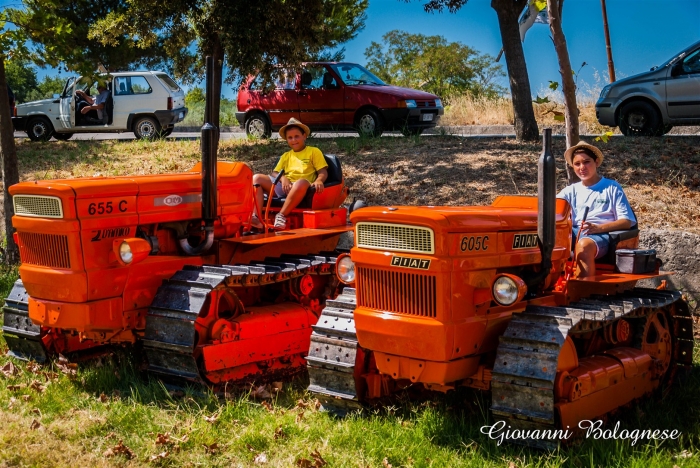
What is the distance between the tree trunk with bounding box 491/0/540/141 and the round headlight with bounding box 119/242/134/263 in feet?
26.5

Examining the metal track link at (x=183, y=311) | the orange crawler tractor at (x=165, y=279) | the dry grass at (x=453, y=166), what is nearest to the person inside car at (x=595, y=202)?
the orange crawler tractor at (x=165, y=279)

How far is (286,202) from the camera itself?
7855mm

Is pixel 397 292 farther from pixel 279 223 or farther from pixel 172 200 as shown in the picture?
pixel 279 223

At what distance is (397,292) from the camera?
511cm

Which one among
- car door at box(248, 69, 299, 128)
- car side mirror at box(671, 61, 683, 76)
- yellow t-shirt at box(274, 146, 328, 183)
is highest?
car side mirror at box(671, 61, 683, 76)

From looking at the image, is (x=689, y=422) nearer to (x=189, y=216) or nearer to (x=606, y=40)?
(x=189, y=216)

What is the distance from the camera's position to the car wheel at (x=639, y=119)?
14.4m

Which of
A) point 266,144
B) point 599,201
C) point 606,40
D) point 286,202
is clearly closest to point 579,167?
point 599,201

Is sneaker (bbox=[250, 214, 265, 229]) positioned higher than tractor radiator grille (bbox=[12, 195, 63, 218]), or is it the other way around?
tractor radiator grille (bbox=[12, 195, 63, 218])

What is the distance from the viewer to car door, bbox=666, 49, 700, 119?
14156mm

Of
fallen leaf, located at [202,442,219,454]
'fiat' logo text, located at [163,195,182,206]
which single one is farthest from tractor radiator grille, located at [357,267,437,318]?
'fiat' logo text, located at [163,195,182,206]

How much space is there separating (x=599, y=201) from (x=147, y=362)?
12.1 ft

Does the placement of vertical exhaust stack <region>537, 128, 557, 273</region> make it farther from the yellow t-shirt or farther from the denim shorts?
the yellow t-shirt

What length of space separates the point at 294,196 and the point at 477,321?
3140mm
